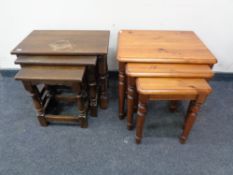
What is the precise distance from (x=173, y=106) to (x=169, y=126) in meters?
0.19

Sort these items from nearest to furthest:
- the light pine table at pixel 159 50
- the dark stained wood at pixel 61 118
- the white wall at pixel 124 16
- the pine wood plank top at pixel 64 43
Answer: the light pine table at pixel 159 50, the pine wood plank top at pixel 64 43, the dark stained wood at pixel 61 118, the white wall at pixel 124 16

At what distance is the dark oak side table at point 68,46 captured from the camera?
1173mm

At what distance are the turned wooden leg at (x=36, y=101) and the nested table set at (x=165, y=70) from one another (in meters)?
0.59

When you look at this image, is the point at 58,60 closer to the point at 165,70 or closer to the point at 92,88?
the point at 92,88

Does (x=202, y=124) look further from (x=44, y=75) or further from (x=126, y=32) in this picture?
(x=44, y=75)

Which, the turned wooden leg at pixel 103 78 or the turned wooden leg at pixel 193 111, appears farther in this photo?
the turned wooden leg at pixel 103 78

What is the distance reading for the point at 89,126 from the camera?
141cm

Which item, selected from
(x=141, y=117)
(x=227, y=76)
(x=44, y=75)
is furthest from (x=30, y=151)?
(x=227, y=76)

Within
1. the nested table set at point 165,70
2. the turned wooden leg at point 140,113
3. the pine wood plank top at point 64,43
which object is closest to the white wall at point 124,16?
the pine wood plank top at point 64,43

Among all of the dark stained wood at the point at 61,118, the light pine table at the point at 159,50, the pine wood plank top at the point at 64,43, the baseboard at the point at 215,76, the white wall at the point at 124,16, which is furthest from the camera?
the baseboard at the point at 215,76

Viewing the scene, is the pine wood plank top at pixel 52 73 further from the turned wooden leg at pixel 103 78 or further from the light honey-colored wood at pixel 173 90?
the light honey-colored wood at pixel 173 90

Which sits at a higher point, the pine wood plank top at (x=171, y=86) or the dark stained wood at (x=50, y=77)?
the pine wood plank top at (x=171, y=86)

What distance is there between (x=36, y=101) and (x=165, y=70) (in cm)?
91

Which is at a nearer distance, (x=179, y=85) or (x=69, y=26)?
(x=179, y=85)
